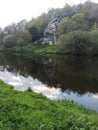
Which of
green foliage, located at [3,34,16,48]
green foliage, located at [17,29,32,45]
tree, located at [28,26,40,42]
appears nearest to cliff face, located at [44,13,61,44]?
tree, located at [28,26,40,42]

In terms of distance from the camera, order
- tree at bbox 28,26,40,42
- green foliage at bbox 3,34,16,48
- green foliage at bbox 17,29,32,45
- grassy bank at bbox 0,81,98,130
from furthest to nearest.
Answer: tree at bbox 28,26,40,42, green foliage at bbox 3,34,16,48, green foliage at bbox 17,29,32,45, grassy bank at bbox 0,81,98,130

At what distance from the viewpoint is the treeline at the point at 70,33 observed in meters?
110

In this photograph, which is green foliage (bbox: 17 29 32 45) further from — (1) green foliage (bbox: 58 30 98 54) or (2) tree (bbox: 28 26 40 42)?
(1) green foliage (bbox: 58 30 98 54)

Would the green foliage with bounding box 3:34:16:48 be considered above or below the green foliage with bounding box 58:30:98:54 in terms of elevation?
below

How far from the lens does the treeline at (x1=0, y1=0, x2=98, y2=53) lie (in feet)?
360

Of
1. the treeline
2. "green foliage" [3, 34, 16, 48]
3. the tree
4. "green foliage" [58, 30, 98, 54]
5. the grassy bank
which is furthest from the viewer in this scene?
the tree

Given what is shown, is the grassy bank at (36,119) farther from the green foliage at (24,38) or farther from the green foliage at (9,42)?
the green foliage at (9,42)

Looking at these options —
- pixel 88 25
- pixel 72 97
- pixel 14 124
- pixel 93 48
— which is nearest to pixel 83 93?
pixel 72 97

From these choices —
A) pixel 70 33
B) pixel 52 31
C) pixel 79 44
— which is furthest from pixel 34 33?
pixel 79 44

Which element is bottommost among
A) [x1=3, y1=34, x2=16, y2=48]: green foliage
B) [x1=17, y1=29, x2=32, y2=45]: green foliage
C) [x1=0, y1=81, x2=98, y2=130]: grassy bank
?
[x1=3, y1=34, x2=16, y2=48]: green foliage

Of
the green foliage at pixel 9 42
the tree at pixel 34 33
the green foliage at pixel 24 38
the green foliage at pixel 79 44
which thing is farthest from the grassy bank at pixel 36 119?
the tree at pixel 34 33

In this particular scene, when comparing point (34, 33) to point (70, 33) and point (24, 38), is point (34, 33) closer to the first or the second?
point (24, 38)

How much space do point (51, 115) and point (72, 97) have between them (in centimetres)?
1662

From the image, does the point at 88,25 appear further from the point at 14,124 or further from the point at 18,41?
the point at 14,124
